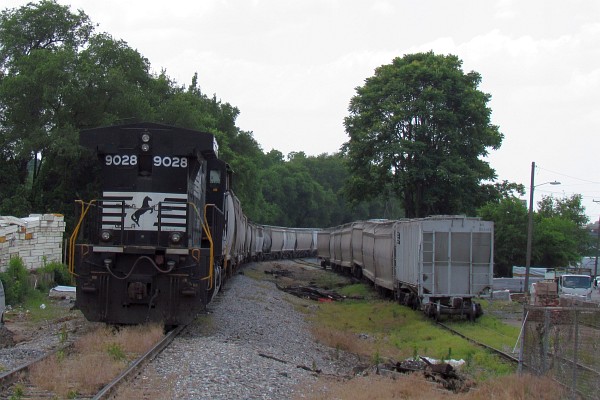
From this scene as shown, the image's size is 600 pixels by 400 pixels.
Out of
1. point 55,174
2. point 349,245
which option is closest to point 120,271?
point 55,174

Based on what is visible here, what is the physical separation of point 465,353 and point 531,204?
22142 millimetres

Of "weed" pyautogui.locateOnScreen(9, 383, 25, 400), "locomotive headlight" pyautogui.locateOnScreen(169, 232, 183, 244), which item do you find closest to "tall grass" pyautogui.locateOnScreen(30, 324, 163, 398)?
"weed" pyautogui.locateOnScreen(9, 383, 25, 400)

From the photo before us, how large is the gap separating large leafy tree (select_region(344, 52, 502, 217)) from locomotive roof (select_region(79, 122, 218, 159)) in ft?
86.2

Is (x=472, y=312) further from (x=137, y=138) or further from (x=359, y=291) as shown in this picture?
(x=137, y=138)

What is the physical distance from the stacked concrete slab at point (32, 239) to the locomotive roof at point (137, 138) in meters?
7.44

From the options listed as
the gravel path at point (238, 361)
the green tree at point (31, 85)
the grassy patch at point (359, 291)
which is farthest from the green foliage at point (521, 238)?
the gravel path at point (238, 361)

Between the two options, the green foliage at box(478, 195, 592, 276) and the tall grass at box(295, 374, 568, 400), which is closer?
the tall grass at box(295, 374, 568, 400)

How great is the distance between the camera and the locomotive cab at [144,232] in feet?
39.4

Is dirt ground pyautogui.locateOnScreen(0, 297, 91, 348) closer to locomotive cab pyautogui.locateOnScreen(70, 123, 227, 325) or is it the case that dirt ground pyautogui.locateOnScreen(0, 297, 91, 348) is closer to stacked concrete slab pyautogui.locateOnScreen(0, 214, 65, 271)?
locomotive cab pyautogui.locateOnScreen(70, 123, 227, 325)

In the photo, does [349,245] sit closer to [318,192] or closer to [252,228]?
[252,228]

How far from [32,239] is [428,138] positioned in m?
24.7

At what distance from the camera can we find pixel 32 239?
20734 mm

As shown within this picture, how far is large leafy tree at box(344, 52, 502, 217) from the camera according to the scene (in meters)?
38.1

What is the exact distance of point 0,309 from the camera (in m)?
13.1
